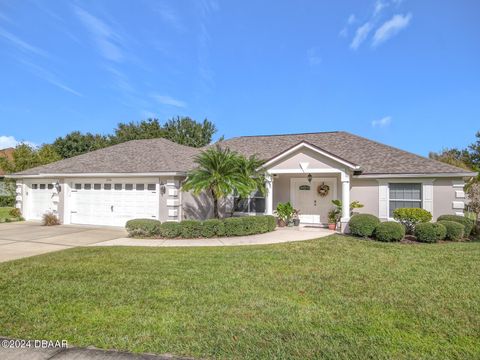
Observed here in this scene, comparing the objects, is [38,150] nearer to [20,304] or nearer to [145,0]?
[145,0]

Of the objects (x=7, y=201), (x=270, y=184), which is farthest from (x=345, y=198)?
(x=7, y=201)

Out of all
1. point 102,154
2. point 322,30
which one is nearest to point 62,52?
point 102,154

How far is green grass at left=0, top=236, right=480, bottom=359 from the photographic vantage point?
3659 millimetres

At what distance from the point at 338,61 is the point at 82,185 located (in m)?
15.7

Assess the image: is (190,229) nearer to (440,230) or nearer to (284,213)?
(284,213)

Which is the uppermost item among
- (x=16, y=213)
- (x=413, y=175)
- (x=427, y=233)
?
(x=413, y=175)

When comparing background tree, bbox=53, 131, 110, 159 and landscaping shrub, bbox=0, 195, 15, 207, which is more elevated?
background tree, bbox=53, 131, 110, 159

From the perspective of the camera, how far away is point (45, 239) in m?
11.6

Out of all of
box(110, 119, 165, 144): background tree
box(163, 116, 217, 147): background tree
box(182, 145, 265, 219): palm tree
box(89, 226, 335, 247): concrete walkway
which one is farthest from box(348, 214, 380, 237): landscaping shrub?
box(110, 119, 165, 144): background tree

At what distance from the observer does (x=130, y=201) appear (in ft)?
Answer: 49.5

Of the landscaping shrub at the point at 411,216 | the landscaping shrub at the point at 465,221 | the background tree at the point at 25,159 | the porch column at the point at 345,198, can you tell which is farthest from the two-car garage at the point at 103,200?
the landscaping shrub at the point at 465,221

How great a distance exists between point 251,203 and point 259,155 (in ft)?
10.8

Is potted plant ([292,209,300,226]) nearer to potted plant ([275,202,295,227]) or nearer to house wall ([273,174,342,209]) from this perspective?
potted plant ([275,202,295,227])

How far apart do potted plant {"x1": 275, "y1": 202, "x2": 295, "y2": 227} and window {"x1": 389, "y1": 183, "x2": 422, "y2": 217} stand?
15.9 ft
